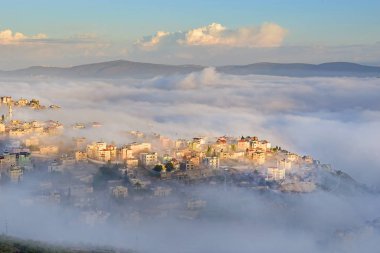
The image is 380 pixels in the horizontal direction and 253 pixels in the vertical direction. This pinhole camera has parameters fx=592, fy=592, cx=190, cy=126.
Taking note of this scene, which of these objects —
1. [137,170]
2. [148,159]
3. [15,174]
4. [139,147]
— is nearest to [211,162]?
[148,159]

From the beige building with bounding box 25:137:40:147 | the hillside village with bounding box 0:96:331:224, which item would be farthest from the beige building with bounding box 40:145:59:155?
the beige building with bounding box 25:137:40:147

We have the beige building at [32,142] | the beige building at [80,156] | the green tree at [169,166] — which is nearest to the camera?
the green tree at [169,166]

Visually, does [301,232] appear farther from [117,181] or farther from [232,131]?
[232,131]

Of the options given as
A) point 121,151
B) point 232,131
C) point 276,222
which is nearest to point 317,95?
point 232,131

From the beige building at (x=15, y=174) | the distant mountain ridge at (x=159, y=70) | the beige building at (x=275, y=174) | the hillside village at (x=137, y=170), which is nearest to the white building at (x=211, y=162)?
the hillside village at (x=137, y=170)

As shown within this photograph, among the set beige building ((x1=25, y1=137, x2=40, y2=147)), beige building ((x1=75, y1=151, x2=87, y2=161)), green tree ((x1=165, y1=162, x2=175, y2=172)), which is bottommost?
green tree ((x1=165, y1=162, x2=175, y2=172))

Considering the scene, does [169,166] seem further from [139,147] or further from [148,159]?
[139,147]

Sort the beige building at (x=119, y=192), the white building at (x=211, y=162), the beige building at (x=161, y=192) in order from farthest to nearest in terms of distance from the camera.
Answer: the white building at (x=211, y=162)
the beige building at (x=161, y=192)
the beige building at (x=119, y=192)

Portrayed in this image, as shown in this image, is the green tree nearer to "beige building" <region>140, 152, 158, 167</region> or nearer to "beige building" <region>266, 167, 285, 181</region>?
"beige building" <region>140, 152, 158, 167</region>

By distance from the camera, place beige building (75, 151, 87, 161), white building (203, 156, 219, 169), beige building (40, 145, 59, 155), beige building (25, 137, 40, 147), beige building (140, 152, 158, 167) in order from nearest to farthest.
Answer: beige building (75, 151, 87, 161) < beige building (140, 152, 158, 167) < white building (203, 156, 219, 169) < beige building (40, 145, 59, 155) < beige building (25, 137, 40, 147)

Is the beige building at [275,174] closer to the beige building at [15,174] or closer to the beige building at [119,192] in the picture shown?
the beige building at [119,192]

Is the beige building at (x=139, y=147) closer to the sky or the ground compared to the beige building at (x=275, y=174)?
closer to the sky
